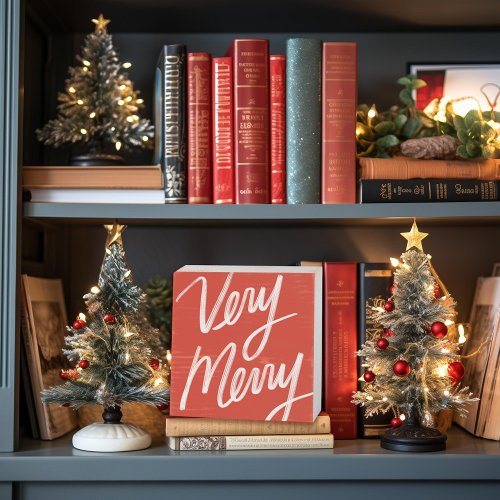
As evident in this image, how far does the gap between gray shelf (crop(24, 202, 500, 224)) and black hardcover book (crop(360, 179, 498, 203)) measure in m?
0.01

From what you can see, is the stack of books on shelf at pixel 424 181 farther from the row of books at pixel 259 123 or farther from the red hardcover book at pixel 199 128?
the red hardcover book at pixel 199 128

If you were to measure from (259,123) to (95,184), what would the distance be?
10.8 inches

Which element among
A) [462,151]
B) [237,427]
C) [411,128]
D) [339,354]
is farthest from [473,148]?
[237,427]

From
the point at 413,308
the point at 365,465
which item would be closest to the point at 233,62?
the point at 413,308

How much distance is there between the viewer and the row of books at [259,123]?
120 cm

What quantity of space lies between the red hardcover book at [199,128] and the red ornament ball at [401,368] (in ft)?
1.27

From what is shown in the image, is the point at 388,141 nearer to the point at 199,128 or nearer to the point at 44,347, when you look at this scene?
the point at 199,128

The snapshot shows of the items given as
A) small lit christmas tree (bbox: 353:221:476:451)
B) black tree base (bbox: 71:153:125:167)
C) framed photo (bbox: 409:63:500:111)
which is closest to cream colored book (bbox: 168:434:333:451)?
small lit christmas tree (bbox: 353:221:476:451)

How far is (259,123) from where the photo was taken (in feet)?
3.93

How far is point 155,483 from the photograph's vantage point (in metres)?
1.11

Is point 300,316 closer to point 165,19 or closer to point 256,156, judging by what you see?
point 256,156

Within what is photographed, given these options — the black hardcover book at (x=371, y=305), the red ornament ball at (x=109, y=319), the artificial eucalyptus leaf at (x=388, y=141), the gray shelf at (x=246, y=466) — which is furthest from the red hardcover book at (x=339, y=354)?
the red ornament ball at (x=109, y=319)

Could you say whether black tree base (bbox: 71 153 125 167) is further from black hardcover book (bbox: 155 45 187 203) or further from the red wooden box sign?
the red wooden box sign

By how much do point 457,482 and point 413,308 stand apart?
10.4 inches
